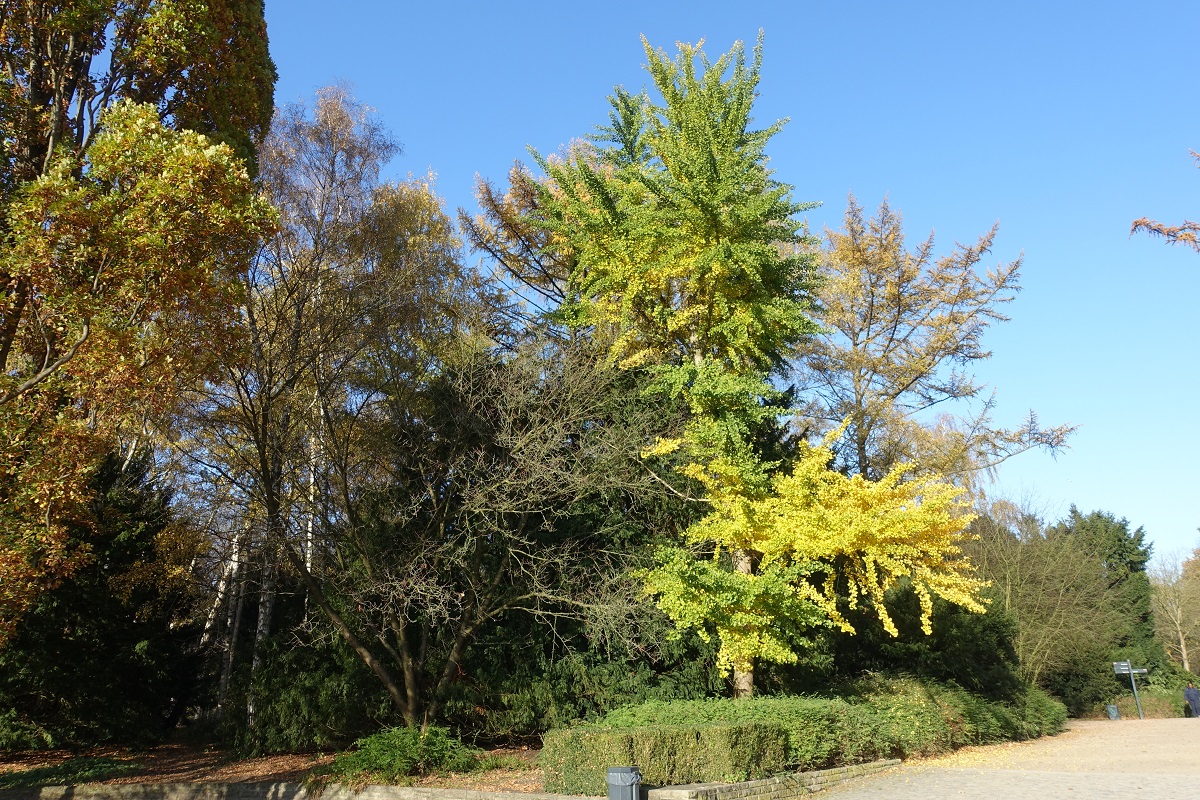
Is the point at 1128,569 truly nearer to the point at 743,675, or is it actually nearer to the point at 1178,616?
the point at 1178,616

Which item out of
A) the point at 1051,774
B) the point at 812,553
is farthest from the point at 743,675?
the point at 1051,774

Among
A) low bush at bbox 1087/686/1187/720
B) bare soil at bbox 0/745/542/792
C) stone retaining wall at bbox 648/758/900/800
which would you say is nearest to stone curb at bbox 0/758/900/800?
stone retaining wall at bbox 648/758/900/800

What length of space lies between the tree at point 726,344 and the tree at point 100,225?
703cm

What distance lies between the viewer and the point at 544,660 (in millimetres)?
13898

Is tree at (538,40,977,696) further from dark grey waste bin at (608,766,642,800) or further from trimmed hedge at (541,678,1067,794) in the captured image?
dark grey waste bin at (608,766,642,800)

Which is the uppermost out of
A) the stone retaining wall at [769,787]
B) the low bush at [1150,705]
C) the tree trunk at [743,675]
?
the tree trunk at [743,675]

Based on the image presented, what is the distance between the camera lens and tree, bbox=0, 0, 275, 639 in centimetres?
660

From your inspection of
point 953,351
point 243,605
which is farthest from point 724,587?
point 243,605

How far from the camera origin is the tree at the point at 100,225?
660cm

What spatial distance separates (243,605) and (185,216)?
640 inches

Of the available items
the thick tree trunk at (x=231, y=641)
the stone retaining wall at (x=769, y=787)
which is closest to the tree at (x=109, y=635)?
the thick tree trunk at (x=231, y=641)

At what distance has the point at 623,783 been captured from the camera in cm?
796

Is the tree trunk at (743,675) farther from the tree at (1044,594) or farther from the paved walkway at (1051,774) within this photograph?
the tree at (1044,594)

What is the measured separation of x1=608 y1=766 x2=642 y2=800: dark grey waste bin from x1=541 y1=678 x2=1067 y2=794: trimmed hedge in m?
1.05
